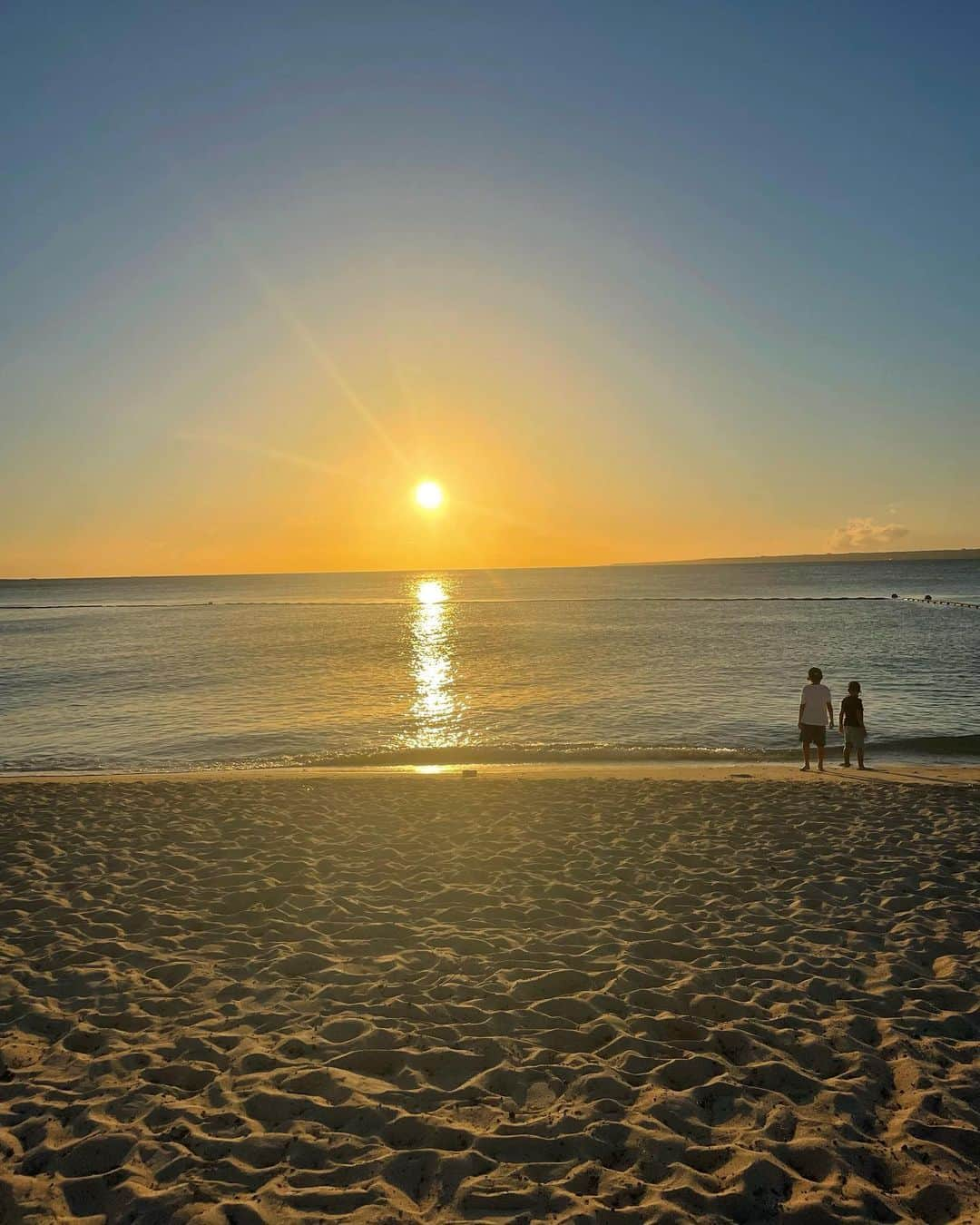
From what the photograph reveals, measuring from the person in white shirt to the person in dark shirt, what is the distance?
0.39 metres

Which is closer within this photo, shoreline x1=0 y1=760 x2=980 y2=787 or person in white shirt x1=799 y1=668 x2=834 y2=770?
shoreline x1=0 y1=760 x2=980 y2=787

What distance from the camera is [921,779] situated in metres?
15.2

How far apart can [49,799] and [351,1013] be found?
33.8ft

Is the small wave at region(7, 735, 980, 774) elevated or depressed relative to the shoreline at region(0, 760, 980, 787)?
depressed

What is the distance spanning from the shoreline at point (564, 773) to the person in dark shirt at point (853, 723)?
0.39m

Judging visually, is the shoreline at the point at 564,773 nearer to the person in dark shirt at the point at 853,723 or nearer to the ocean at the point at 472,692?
the person in dark shirt at the point at 853,723

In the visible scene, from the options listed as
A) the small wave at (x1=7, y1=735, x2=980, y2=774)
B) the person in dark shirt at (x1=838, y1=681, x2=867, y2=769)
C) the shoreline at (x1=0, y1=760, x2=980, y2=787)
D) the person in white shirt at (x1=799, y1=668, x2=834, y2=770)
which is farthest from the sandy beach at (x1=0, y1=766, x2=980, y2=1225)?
the small wave at (x1=7, y1=735, x2=980, y2=774)

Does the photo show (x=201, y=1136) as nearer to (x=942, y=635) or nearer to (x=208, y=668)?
(x=208, y=668)

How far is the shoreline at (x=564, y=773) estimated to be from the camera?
1568 cm

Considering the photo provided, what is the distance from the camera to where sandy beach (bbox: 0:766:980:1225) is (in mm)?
4465

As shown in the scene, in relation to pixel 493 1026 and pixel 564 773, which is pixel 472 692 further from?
pixel 493 1026

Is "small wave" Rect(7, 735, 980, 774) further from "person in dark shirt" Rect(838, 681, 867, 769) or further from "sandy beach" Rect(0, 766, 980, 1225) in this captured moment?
"sandy beach" Rect(0, 766, 980, 1225)

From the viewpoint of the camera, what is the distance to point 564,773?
16.8 meters

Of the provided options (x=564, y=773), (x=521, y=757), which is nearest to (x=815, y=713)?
(x=564, y=773)
